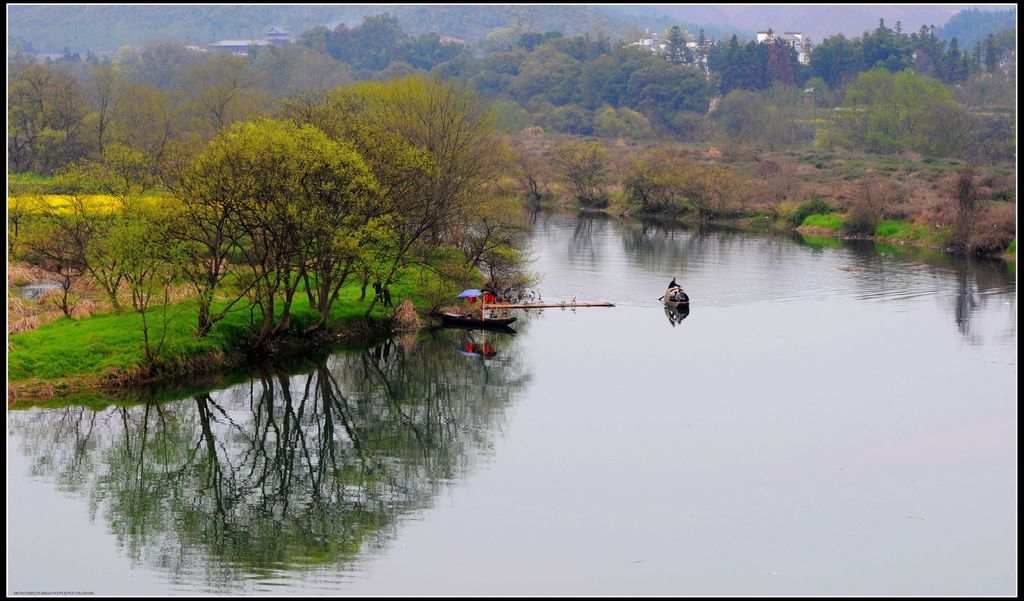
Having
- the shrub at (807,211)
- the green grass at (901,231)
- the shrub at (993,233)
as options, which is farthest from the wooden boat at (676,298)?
the shrub at (807,211)

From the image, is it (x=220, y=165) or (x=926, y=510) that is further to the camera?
(x=220, y=165)

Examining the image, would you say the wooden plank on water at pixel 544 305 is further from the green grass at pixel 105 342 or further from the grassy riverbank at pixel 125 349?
the green grass at pixel 105 342

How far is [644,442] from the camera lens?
31625mm

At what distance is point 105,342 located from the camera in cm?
3662

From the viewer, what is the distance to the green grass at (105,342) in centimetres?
3494

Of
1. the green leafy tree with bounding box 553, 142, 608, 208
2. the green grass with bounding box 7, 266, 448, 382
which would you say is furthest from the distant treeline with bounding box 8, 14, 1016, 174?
the green grass with bounding box 7, 266, 448, 382

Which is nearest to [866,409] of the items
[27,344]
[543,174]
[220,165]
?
[220,165]

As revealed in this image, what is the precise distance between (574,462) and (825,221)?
181 ft

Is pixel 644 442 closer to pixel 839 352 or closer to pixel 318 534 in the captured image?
pixel 318 534

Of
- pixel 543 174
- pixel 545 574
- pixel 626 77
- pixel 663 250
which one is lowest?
pixel 545 574

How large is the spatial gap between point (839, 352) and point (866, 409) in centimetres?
767

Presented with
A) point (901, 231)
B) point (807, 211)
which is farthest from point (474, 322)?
point (807, 211)

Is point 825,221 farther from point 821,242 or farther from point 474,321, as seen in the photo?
point 474,321

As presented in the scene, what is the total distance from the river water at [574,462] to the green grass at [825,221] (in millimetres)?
30959
